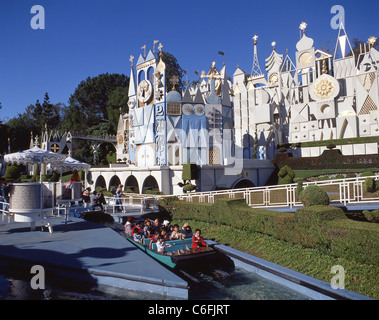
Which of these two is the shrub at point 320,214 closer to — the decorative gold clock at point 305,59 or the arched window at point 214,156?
the arched window at point 214,156

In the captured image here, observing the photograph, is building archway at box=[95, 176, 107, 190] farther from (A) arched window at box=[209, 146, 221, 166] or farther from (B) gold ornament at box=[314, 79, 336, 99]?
(B) gold ornament at box=[314, 79, 336, 99]

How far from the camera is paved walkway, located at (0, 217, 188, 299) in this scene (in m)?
8.66

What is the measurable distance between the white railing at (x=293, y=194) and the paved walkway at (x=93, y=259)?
8.50 meters

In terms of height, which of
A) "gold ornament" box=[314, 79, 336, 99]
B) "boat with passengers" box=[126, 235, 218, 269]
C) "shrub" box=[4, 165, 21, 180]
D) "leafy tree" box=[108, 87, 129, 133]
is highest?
"leafy tree" box=[108, 87, 129, 133]

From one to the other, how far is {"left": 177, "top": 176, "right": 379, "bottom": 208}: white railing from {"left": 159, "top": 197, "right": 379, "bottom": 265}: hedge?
1.73 meters

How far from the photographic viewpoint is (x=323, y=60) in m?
49.3

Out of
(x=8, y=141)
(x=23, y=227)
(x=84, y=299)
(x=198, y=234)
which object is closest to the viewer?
(x=84, y=299)

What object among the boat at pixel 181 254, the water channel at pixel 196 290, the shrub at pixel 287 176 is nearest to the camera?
the water channel at pixel 196 290

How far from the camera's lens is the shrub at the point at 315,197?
12.1 m

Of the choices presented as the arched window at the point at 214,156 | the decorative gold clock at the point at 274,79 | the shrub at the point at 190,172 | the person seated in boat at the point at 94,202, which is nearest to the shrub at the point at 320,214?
the person seated in boat at the point at 94,202

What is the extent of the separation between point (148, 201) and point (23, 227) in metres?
9.45

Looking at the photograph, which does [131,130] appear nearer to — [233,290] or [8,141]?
[233,290]

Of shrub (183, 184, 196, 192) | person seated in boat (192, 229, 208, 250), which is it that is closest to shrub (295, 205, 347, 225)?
person seated in boat (192, 229, 208, 250)
